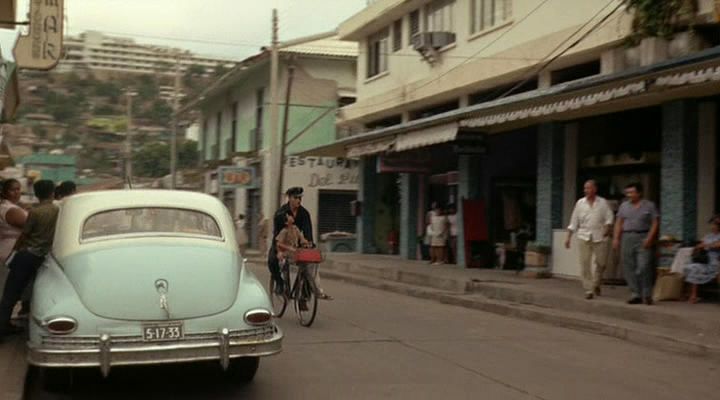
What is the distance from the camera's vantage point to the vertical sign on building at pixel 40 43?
51.9ft

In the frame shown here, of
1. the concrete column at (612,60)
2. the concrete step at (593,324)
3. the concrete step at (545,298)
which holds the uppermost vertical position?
the concrete column at (612,60)

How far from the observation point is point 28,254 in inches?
325

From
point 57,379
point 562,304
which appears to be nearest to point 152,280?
point 57,379

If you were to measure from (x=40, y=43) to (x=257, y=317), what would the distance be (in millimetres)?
11473

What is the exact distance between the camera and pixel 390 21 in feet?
85.9

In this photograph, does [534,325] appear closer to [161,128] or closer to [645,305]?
[645,305]

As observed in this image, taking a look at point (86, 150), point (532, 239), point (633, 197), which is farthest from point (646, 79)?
point (86, 150)

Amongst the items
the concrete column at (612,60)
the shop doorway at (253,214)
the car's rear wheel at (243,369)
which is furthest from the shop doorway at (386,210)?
the car's rear wheel at (243,369)

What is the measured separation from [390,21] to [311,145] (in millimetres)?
10784

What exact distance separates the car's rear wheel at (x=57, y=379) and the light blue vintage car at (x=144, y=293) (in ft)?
0.04

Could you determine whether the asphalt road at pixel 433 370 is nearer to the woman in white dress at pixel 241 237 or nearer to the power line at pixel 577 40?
the woman in white dress at pixel 241 237

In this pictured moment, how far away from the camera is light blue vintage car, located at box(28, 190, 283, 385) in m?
6.06

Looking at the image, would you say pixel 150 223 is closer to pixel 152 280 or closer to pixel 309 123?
pixel 152 280

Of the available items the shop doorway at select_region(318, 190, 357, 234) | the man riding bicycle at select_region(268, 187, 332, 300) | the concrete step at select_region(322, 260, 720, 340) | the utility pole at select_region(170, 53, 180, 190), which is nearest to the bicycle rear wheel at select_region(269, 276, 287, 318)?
the man riding bicycle at select_region(268, 187, 332, 300)
